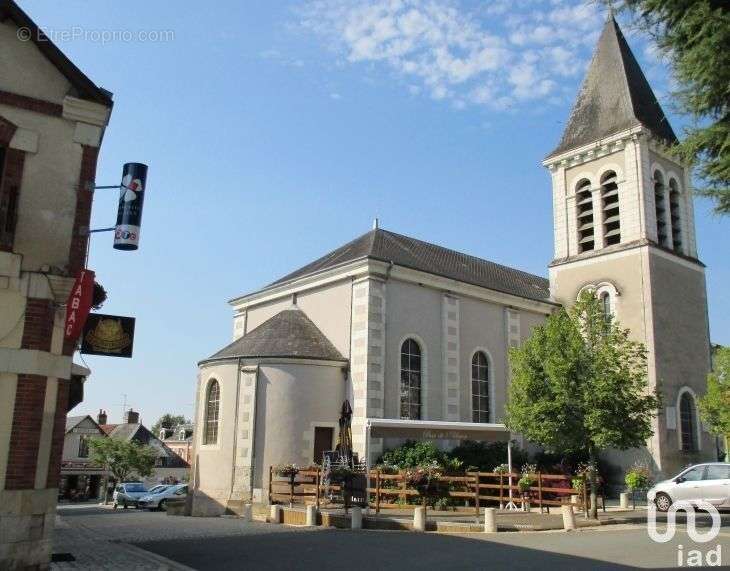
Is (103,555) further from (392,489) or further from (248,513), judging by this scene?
(392,489)

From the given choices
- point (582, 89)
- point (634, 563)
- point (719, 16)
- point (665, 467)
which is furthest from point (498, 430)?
point (582, 89)

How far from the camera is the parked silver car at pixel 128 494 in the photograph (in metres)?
36.6

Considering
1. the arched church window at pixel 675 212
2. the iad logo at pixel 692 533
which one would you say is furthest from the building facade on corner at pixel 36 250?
the arched church window at pixel 675 212

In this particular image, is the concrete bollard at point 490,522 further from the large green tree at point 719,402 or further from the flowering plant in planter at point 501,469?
the large green tree at point 719,402

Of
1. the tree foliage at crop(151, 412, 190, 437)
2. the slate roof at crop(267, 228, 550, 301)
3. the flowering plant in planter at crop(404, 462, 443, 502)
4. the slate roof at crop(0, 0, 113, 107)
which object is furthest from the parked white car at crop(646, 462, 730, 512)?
the tree foliage at crop(151, 412, 190, 437)

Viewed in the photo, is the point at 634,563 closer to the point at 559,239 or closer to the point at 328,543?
the point at 328,543

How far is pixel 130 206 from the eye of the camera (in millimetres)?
11406

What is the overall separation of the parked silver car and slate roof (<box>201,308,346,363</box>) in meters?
16.8

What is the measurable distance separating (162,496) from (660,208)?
90.2 feet

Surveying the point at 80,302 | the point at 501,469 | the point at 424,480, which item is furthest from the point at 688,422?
the point at 80,302

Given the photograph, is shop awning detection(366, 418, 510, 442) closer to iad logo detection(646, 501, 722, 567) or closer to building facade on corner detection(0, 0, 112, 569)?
iad logo detection(646, 501, 722, 567)

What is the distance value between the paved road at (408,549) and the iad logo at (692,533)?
147 mm

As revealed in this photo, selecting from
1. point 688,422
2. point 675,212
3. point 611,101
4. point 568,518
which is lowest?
point 568,518

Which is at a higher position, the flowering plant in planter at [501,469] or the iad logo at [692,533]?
the flowering plant in planter at [501,469]
